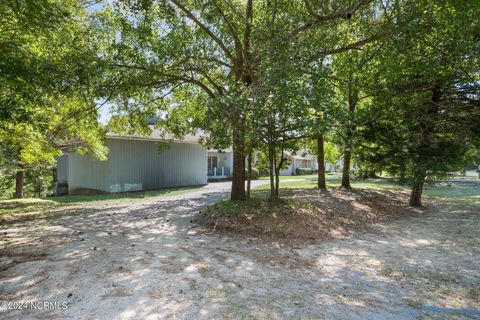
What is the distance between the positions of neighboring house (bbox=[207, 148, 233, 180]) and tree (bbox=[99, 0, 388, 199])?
1821cm

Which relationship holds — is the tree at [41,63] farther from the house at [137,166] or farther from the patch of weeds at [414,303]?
the patch of weeds at [414,303]

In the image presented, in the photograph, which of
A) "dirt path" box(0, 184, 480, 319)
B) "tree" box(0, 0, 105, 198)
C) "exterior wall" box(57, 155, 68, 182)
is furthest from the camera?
"exterior wall" box(57, 155, 68, 182)

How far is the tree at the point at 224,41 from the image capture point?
838cm

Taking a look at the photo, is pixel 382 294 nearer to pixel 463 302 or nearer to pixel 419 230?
pixel 463 302

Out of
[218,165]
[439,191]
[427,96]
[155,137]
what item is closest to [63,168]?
[155,137]

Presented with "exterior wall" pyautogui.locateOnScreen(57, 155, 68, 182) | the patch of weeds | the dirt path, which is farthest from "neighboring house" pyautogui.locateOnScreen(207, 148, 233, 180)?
the patch of weeds

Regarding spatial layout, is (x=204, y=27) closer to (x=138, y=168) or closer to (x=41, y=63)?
(x=41, y=63)

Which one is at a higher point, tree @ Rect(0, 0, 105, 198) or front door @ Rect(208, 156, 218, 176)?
tree @ Rect(0, 0, 105, 198)

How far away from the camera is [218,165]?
31.2 m

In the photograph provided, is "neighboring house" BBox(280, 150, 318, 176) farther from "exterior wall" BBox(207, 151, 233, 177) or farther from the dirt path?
the dirt path

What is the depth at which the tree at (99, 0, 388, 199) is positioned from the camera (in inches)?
330

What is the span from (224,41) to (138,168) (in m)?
12.1

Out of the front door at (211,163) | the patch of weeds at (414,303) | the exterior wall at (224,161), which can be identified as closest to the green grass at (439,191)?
the front door at (211,163)

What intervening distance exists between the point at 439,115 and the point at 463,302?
29.5 feet
